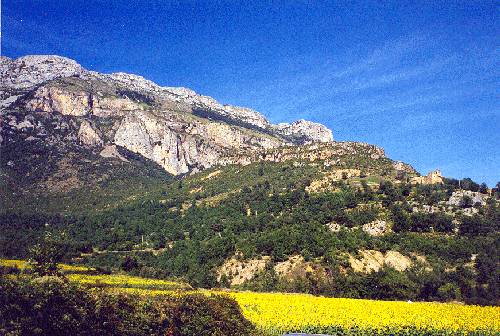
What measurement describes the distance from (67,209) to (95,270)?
105242 mm

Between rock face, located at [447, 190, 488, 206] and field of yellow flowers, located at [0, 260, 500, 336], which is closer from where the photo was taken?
field of yellow flowers, located at [0, 260, 500, 336]

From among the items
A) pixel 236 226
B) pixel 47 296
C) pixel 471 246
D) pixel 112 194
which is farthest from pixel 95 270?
pixel 112 194

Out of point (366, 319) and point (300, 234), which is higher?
point (300, 234)

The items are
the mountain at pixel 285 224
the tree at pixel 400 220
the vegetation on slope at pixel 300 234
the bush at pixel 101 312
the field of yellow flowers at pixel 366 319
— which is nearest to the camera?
the bush at pixel 101 312

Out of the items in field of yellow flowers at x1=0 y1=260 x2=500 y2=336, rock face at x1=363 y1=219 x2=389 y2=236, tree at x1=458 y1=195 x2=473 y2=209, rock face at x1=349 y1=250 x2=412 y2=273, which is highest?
tree at x1=458 y1=195 x2=473 y2=209

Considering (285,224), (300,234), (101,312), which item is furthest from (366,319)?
(285,224)

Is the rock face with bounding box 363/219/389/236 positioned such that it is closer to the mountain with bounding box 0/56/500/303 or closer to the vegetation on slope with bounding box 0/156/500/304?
the mountain with bounding box 0/56/500/303

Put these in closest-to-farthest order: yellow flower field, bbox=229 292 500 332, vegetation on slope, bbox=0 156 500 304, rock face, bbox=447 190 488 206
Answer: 1. yellow flower field, bbox=229 292 500 332
2. vegetation on slope, bbox=0 156 500 304
3. rock face, bbox=447 190 488 206

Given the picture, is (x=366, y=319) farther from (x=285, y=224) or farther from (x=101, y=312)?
(x=285, y=224)

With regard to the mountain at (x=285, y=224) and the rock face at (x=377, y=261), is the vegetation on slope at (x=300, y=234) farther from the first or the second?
the rock face at (x=377, y=261)

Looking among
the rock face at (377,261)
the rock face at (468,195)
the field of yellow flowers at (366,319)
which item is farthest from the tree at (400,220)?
the field of yellow flowers at (366,319)

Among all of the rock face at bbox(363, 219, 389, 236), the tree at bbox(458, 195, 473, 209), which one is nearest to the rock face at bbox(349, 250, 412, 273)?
the rock face at bbox(363, 219, 389, 236)

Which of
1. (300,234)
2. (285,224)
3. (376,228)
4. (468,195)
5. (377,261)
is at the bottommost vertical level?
(377,261)

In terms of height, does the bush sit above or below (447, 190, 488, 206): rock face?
below
